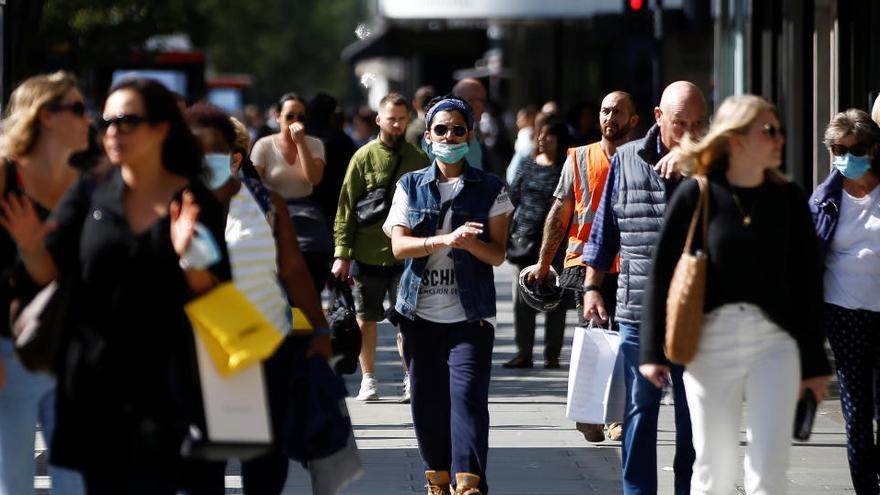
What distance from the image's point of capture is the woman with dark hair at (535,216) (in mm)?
12289

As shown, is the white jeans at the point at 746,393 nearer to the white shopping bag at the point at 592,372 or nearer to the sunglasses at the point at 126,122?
the white shopping bag at the point at 592,372

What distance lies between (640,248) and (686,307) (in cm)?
131

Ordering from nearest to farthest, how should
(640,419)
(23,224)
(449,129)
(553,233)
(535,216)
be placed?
(23,224)
(640,419)
(449,129)
(553,233)
(535,216)

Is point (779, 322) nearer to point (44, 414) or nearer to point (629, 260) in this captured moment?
point (629, 260)

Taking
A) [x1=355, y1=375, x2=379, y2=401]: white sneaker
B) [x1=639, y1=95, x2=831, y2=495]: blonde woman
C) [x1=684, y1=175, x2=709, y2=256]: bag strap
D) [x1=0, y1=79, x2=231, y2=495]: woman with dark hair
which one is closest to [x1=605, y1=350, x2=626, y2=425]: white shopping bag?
[x1=639, y1=95, x2=831, y2=495]: blonde woman

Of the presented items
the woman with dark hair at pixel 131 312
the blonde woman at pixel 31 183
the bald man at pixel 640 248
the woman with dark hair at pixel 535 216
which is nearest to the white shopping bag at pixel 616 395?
the bald man at pixel 640 248

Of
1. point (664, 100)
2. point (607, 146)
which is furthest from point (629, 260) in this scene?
point (607, 146)

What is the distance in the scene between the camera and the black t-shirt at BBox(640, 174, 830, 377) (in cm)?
597

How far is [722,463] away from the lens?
6.04 metres

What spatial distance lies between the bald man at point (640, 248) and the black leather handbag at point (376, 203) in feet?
11.2

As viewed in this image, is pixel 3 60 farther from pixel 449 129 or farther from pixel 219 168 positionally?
pixel 219 168

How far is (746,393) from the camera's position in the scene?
19.8 ft

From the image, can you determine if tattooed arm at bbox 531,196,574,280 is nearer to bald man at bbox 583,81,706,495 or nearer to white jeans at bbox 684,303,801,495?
bald man at bbox 583,81,706,495

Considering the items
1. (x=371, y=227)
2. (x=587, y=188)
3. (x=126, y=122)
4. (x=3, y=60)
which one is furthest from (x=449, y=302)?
(x=3, y=60)
